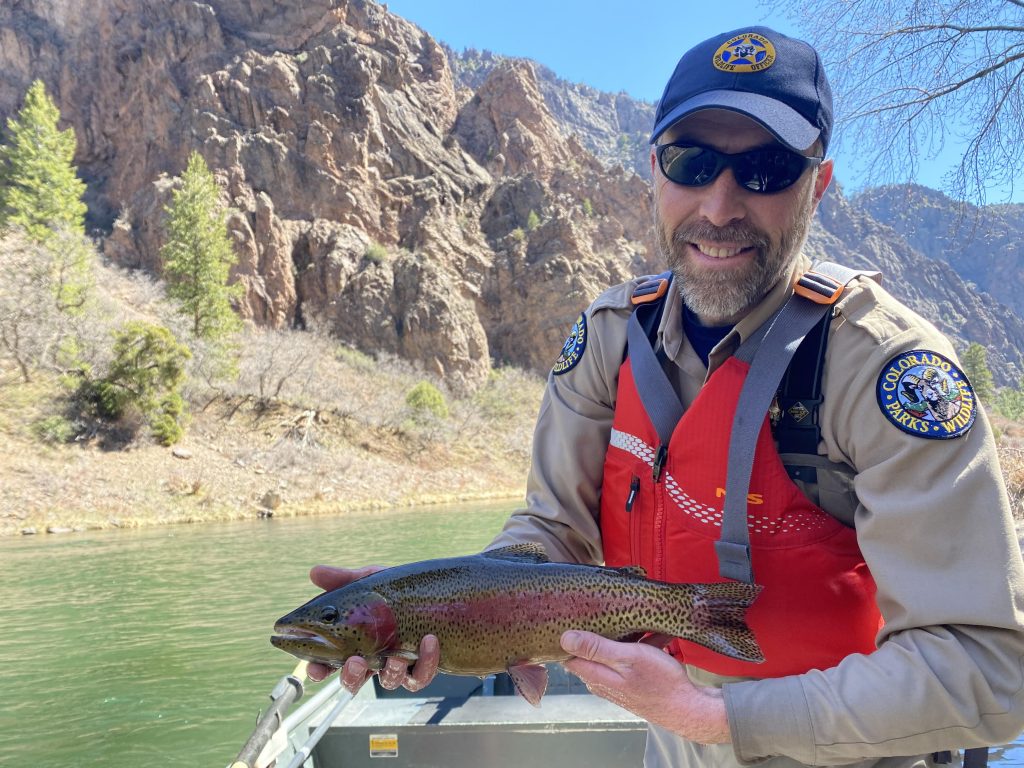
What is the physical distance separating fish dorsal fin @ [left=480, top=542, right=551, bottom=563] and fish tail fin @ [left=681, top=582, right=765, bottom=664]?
0.46 m

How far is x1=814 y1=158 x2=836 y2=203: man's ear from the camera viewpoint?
2.24 m

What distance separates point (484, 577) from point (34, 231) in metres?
50.0

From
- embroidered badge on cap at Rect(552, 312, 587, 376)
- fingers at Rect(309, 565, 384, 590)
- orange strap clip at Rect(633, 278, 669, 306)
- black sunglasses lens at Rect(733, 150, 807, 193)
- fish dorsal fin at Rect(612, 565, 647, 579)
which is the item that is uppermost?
black sunglasses lens at Rect(733, 150, 807, 193)

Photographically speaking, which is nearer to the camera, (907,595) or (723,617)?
(907,595)

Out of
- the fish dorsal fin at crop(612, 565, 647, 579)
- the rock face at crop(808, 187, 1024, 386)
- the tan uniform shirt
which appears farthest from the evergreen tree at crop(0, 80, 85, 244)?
the rock face at crop(808, 187, 1024, 386)

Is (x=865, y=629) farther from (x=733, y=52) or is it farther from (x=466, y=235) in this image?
(x=466, y=235)

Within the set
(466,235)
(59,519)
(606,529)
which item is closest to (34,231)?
(59,519)

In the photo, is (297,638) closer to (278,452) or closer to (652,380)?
(652,380)

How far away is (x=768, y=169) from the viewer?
83.1 inches

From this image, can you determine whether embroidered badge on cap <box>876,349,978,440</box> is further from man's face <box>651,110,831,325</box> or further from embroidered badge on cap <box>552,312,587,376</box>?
embroidered badge on cap <box>552,312,587,376</box>

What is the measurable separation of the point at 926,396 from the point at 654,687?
36.5 inches

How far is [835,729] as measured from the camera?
63.1 inches

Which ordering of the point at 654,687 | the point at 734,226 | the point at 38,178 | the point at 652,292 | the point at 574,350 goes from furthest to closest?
the point at 38,178 < the point at 574,350 < the point at 652,292 < the point at 734,226 < the point at 654,687

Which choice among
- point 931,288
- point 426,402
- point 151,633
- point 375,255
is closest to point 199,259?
point 375,255
